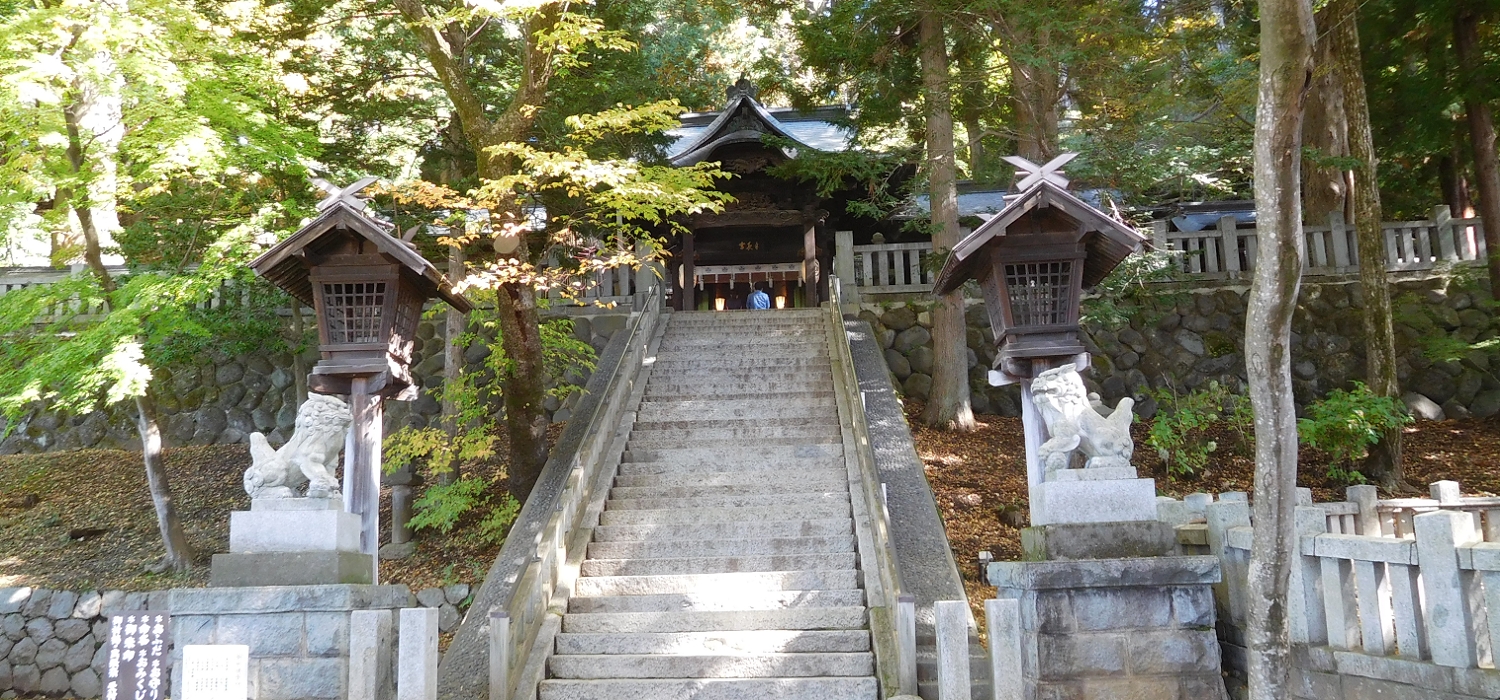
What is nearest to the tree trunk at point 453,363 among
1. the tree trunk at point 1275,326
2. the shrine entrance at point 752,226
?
the shrine entrance at point 752,226

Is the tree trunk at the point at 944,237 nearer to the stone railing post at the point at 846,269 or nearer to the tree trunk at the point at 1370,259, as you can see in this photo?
the stone railing post at the point at 846,269

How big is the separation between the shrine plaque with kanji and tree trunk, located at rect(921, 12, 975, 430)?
9012 mm

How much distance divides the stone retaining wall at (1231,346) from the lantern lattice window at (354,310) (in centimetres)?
826

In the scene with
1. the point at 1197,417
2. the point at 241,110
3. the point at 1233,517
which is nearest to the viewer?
the point at 1233,517

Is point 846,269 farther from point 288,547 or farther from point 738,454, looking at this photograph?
point 288,547

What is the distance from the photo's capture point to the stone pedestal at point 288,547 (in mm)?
5367

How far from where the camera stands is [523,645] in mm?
5891

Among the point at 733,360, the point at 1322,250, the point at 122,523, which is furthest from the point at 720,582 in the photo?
the point at 1322,250

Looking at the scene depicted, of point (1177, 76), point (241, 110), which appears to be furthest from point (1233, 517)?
point (241, 110)

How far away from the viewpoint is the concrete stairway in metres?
5.86

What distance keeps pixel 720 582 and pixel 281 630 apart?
296 centimetres

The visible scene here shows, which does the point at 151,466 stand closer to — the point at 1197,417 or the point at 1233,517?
the point at 1233,517

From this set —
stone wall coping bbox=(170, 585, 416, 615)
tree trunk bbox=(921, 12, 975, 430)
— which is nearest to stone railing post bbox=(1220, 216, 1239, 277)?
tree trunk bbox=(921, 12, 975, 430)

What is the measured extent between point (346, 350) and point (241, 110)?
3.82 m
